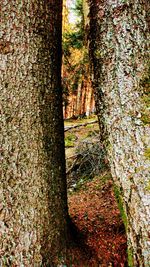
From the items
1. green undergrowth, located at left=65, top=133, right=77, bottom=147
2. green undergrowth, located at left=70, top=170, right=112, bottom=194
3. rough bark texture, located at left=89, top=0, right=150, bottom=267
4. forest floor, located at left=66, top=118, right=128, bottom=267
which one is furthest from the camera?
green undergrowth, located at left=65, top=133, right=77, bottom=147

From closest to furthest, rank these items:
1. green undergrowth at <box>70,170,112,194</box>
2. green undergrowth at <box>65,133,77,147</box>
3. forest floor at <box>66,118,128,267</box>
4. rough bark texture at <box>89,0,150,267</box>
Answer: rough bark texture at <box>89,0,150,267</box> → forest floor at <box>66,118,128,267</box> → green undergrowth at <box>70,170,112,194</box> → green undergrowth at <box>65,133,77,147</box>

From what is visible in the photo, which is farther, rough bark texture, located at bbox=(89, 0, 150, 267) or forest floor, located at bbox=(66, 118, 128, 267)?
forest floor, located at bbox=(66, 118, 128, 267)

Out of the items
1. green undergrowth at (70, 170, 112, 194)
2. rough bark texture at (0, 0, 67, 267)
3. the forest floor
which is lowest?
green undergrowth at (70, 170, 112, 194)

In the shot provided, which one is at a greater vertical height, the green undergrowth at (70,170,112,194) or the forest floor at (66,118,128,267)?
the forest floor at (66,118,128,267)

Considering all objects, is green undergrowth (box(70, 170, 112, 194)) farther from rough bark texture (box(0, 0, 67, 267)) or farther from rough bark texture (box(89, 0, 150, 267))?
rough bark texture (box(89, 0, 150, 267))

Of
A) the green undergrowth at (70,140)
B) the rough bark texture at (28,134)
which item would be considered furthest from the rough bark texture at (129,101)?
the green undergrowth at (70,140)

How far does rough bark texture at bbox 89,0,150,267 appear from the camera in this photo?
78.3 inches

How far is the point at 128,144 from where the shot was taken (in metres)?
2.02

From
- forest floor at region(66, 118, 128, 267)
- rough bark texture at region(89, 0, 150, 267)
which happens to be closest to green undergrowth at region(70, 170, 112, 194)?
forest floor at region(66, 118, 128, 267)

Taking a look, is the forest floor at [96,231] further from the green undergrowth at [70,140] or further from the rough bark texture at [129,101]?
the green undergrowth at [70,140]

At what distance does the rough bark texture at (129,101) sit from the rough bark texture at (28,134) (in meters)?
0.43

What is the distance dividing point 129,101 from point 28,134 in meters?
0.73

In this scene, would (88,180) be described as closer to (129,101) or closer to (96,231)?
(96,231)

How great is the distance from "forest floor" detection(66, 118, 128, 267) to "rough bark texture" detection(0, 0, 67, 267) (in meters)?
0.36
